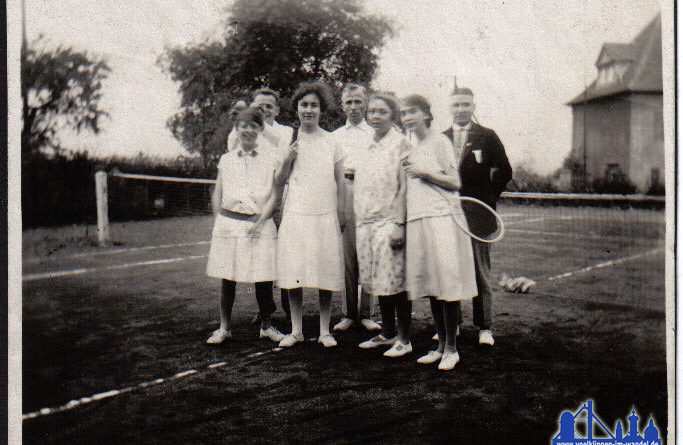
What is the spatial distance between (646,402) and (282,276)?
70.5 inches

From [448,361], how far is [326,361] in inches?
22.5

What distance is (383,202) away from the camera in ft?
8.97

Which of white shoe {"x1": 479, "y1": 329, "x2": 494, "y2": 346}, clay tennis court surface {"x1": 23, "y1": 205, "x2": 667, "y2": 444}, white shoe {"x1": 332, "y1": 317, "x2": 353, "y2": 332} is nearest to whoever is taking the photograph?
clay tennis court surface {"x1": 23, "y1": 205, "x2": 667, "y2": 444}

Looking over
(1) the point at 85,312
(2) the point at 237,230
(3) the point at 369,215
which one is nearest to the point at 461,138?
(3) the point at 369,215

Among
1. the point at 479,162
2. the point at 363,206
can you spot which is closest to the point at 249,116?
the point at 363,206

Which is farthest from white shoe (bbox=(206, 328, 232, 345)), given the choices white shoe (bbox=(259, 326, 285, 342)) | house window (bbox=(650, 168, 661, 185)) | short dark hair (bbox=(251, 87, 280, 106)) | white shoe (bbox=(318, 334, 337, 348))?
house window (bbox=(650, 168, 661, 185))

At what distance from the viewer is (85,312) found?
2.91 meters

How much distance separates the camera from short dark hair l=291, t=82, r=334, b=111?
2.83 meters

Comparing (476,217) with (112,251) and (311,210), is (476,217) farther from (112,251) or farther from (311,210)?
(112,251)

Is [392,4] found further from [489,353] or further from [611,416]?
[611,416]

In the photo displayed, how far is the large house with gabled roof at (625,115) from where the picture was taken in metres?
2.78

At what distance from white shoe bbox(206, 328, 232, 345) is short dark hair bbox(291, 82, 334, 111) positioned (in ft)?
4.00

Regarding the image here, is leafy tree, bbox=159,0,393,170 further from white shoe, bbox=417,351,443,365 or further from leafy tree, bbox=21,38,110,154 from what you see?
white shoe, bbox=417,351,443,365

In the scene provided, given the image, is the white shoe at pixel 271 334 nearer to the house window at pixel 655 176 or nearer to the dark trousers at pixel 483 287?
the dark trousers at pixel 483 287
